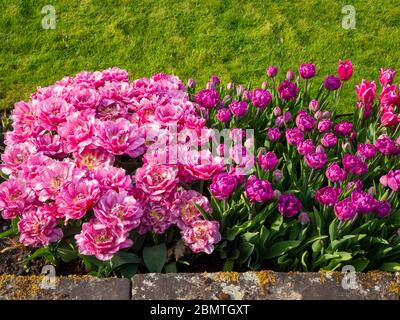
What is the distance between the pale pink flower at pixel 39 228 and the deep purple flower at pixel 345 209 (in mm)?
1219

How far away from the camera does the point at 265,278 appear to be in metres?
2.41

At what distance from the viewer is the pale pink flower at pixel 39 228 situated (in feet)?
8.41

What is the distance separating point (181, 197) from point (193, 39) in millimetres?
3251

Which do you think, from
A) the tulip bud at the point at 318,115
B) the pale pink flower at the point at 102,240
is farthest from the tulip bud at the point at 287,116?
the pale pink flower at the point at 102,240

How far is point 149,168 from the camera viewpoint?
2.61 metres

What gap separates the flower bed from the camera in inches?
97.8

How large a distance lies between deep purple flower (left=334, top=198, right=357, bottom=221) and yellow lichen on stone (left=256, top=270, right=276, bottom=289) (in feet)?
1.22

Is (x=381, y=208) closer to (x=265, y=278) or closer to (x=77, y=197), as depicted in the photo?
(x=265, y=278)
